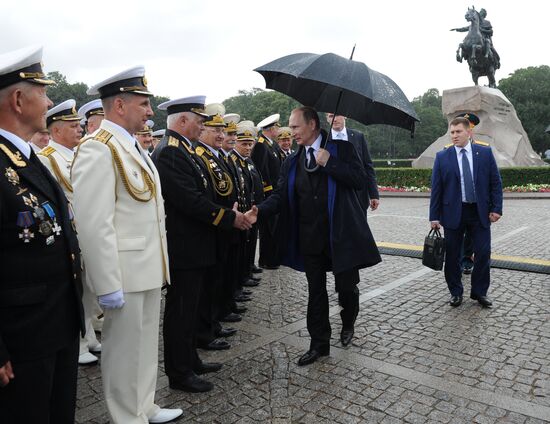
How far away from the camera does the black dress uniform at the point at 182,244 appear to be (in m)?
3.38

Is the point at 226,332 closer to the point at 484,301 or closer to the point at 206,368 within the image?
the point at 206,368

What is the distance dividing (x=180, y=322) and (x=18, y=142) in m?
1.82

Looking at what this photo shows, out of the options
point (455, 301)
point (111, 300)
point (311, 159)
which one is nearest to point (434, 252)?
point (455, 301)

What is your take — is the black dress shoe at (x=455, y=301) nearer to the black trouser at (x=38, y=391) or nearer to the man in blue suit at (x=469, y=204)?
the man in blue suit at (x=469, y=204)

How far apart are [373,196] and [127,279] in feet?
14.7

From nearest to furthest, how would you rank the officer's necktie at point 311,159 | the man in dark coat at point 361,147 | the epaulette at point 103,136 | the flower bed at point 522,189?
the epaulette at point 103,136, the officer's necktie at point 311,159, the man in dark coat at point 361,147, the flower bed at point 522,189

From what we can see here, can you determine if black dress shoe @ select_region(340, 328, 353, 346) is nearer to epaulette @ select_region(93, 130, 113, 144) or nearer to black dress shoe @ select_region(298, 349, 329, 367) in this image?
black dress shoe @ select_region(298, 349, 329, 367)

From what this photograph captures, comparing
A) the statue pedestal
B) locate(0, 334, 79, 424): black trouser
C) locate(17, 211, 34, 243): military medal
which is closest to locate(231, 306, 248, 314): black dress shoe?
locate(0, 334, 79, 424): black trouser

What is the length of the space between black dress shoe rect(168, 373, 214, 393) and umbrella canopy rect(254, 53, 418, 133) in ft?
7.35

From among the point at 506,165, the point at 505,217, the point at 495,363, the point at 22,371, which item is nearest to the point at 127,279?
the point at 22,371

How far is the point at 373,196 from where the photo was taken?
21.4ft

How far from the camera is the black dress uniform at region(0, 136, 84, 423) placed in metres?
1.83

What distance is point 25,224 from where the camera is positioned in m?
1.85

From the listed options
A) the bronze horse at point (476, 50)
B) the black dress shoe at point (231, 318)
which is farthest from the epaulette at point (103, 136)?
the bronze horse at point (476, 50)
